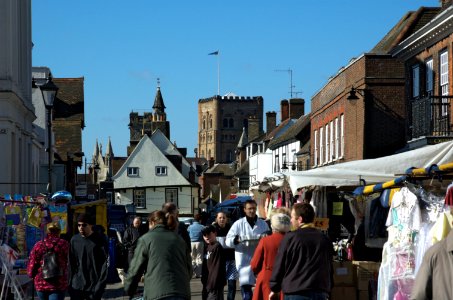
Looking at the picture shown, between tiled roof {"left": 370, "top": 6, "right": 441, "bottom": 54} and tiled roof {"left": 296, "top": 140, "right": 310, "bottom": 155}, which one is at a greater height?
tiled roof {"left": 370, "top": 6, "right": 441, "bottom": 54}

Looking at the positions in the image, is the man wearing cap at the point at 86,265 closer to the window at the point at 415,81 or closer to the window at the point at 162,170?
the window at the point at 415,81

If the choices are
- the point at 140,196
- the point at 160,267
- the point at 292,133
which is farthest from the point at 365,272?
the point at 140,196

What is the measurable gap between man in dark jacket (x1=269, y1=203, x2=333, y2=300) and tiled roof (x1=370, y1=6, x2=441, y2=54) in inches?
957

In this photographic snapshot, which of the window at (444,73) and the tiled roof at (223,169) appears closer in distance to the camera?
the window at (444,73)

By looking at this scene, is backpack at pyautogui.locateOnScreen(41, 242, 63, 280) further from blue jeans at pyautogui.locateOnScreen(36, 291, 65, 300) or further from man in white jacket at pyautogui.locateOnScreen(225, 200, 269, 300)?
man in white jacket at pyautogui.locateOnScreen(225, 200, 269, 300)

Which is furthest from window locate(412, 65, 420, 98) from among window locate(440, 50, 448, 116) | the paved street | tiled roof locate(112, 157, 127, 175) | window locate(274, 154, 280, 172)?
tiled roof locate(112, 157, 127, 175)

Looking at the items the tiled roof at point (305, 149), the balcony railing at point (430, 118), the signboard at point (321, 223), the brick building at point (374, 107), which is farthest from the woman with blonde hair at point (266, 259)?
the tiled roof at point (305, 149)

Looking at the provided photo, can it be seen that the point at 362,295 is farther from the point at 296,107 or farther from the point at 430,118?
the point at 296,107

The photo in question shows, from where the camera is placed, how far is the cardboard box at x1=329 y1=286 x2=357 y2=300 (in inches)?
647

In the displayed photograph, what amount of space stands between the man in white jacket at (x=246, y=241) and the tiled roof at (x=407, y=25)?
19.9 metres

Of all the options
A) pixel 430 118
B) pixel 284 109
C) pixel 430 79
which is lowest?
pixel 430 118

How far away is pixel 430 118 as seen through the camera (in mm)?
27359

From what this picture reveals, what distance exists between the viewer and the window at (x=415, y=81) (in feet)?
102

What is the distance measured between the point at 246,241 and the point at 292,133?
46252mm
